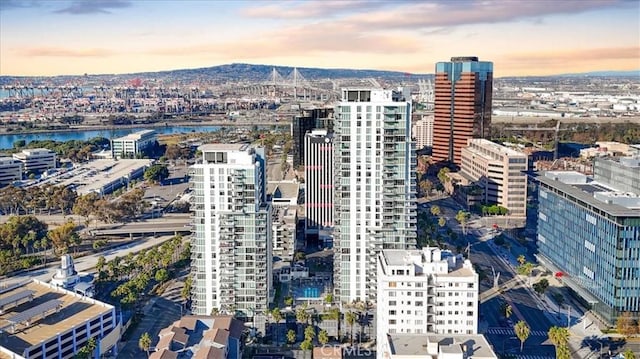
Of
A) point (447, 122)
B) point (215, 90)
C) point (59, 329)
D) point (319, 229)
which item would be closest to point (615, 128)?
point (447, 122)

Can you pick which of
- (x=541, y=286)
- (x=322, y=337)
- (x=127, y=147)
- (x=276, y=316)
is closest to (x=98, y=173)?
(x=127, y=147)

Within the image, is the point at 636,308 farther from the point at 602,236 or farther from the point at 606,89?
the point at 606,89

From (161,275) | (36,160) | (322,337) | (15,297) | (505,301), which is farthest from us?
(36,160)

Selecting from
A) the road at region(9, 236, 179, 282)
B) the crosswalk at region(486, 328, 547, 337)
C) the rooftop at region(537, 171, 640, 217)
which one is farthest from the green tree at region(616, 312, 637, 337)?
the road at region(9, 236, 179, 282)

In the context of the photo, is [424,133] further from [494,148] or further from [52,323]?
[52,323]

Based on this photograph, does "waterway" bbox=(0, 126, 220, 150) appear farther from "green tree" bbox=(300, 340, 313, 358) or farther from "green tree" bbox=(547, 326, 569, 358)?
"green tree" bbox=(547, 326, 569, 358)

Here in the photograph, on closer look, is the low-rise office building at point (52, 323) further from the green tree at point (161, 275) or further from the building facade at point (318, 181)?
the building facade at point (318, 181)
